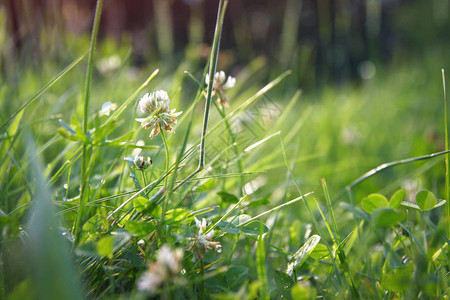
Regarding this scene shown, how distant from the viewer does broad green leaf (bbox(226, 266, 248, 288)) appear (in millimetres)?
531

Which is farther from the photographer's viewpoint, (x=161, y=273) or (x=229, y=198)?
(x=229, y=198)

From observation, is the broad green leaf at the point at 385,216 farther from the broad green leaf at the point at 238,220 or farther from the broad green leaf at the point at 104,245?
the broad green leaf at the point at 104,245

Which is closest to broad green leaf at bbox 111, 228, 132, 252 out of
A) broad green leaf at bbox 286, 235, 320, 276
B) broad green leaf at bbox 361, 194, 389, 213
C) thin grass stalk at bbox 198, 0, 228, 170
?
thin grass stalk at bbox 198, 0, 228, 170

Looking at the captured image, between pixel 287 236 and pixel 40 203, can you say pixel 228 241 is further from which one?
pixel 40 203

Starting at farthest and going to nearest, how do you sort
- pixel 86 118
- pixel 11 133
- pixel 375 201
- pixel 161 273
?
pixel 11 133 → pixel 375 201 → pixel 86 118 → pixel 161 273

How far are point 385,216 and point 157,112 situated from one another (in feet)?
1.11

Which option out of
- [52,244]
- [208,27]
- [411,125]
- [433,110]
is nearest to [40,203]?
[52,244]

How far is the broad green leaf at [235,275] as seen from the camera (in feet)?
1.74

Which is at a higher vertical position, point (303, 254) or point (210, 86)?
point (210, 86)

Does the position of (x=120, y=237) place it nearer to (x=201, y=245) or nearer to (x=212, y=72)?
(x=201, y=245)

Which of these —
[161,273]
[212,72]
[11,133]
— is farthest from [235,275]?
[11,133]

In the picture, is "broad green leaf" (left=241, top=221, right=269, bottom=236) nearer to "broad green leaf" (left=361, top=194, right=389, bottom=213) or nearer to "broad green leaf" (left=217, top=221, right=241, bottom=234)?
"broad green leaf" (left=217, top=221, right=241, bottom=234)

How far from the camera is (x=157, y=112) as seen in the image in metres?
0.55

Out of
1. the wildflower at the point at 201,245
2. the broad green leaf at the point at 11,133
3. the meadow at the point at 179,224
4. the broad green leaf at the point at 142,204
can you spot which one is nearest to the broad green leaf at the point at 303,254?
the meadow at the point at 179,224
